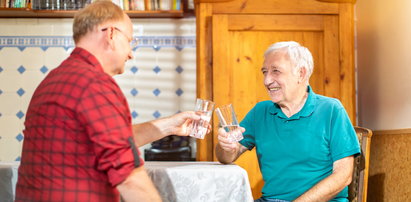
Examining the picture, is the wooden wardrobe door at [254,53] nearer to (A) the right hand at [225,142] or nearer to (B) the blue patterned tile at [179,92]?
(B) the blue patterned tile at [179,92]

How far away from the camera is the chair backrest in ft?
6.86

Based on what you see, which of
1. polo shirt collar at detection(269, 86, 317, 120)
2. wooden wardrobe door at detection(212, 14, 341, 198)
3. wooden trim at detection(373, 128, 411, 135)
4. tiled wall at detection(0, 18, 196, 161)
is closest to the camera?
polo shirt collar at detection(269, 86, 317, 120)

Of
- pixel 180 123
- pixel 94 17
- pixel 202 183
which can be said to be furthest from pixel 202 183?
pixel 94 17

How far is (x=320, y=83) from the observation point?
3.50 meters

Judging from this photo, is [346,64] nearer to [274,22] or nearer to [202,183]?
[274,22]

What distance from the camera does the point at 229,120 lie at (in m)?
1.82

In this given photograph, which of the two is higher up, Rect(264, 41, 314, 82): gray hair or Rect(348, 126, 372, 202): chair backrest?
Rect(264, 41, 314, 82): gray hair

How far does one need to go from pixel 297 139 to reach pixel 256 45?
158cm

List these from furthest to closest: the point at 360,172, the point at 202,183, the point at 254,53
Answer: the point at 254,53
the point at 360,172
the point at 202,183

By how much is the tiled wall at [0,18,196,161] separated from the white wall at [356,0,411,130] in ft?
4.57

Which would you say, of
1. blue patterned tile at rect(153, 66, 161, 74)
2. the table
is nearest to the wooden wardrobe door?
blue patterned tile at rect(153, 66, 161, 74)

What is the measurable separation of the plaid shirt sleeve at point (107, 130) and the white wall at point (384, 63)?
2.23 m

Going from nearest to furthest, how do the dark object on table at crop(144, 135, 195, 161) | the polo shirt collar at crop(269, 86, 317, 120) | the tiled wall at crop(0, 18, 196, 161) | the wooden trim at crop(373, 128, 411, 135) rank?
the polo shirt collar at crop(269, 86, 317, 120), the wooden trim at crop(373, 128, 411, 135), the dark object on table at crop(144, 135, 195, 161), the tiled wall at crop(0, 18, 196, 161)

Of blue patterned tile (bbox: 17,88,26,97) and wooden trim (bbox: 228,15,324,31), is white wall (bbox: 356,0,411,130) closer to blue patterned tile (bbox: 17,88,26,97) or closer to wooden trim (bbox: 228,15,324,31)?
wooden trim (bbox: 228,15,324,31)
